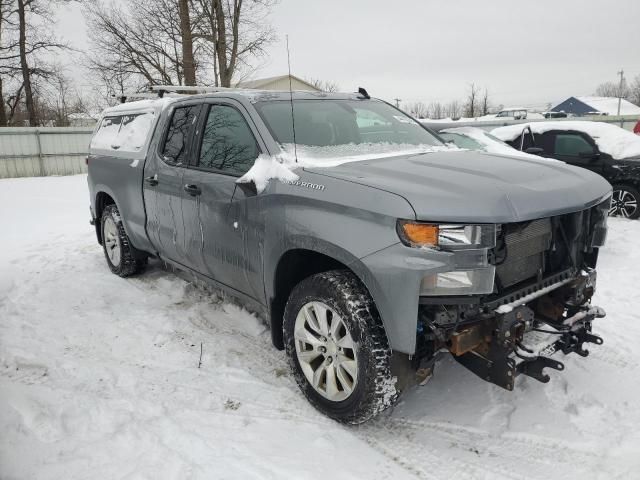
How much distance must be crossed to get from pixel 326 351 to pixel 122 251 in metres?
3.42

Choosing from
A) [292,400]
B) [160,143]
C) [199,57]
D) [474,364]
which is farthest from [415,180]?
[199,57]

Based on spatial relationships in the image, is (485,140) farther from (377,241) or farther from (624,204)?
(377,241)

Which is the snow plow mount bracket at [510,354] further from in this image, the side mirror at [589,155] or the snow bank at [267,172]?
the side mirror at [589,155]

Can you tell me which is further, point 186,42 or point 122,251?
point 186,42

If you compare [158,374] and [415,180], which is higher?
[415,180]

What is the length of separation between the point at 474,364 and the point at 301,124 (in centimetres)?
198

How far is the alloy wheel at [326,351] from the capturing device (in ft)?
9.27

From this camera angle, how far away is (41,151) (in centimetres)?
1780

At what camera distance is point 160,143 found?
449 cm

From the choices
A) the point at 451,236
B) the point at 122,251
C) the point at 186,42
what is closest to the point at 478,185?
the point at 451,236

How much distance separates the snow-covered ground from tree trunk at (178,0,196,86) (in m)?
12.9

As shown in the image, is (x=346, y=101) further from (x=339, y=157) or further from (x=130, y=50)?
(x=130, y=50)

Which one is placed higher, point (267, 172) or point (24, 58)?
point (24, 58)

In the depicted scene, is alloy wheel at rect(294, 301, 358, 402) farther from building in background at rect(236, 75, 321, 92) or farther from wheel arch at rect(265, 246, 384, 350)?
building in background at rect(236, 75, 321, 92)
